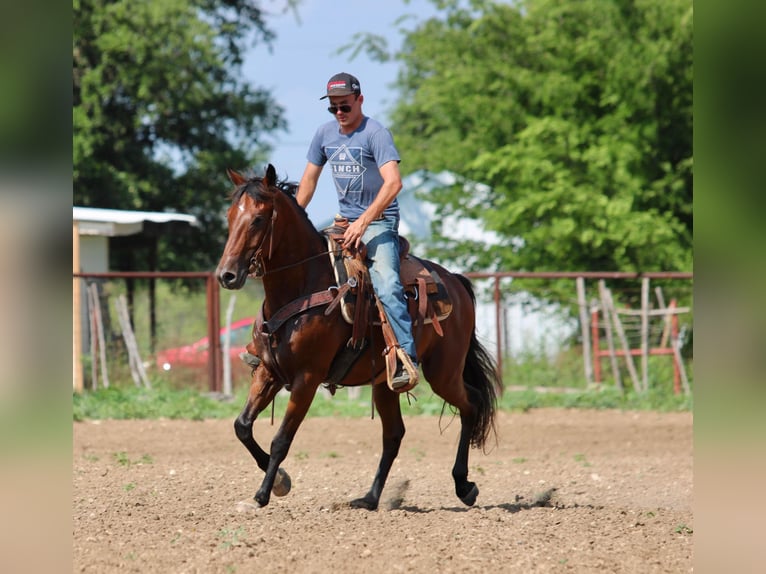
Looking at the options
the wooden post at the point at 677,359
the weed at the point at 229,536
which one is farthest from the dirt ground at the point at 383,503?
the wooden post at the point at 677,359

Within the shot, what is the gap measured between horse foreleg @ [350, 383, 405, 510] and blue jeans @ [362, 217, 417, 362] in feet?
2.10

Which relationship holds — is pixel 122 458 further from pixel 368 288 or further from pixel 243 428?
pixel 368 288

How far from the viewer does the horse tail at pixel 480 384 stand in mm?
8922

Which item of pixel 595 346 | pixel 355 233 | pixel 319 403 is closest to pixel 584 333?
pixel 595 346

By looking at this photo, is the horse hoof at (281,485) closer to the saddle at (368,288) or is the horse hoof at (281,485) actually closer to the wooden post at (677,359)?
the saddle at (368,288)

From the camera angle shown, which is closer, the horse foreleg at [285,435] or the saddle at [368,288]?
the horse foreleg at [285,435]

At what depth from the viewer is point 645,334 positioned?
19891 mm

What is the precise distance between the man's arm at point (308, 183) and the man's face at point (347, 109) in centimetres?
45

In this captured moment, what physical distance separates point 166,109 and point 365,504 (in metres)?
23.3

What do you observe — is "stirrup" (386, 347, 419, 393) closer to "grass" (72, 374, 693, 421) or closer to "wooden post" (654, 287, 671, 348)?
"grass" (72, 374, 693, 421)

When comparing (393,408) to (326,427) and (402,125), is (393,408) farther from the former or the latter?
(402,125)

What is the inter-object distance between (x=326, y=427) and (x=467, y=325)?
6822 millimetres
